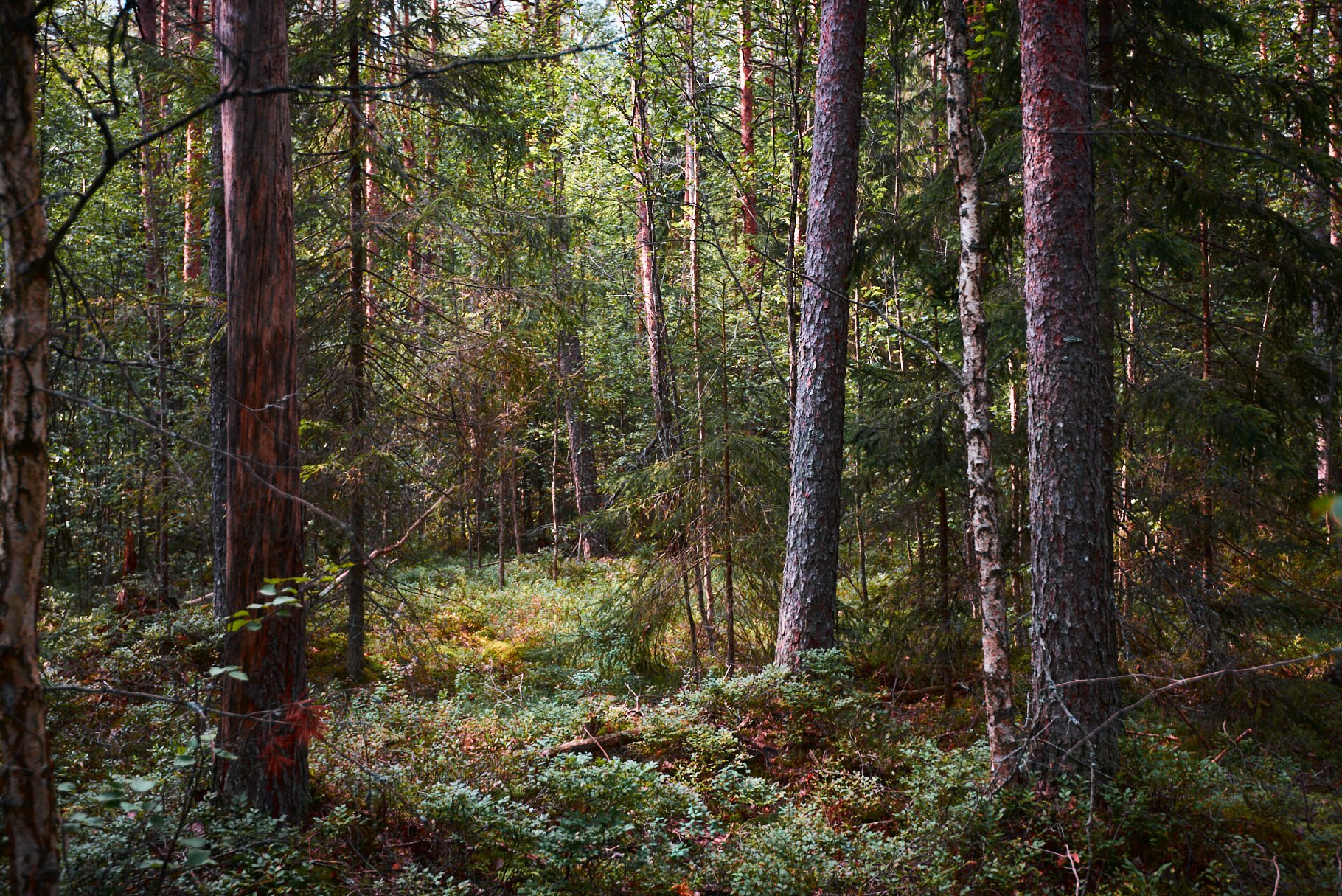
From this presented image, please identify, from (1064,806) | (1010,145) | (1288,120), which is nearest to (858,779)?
(1064,806)

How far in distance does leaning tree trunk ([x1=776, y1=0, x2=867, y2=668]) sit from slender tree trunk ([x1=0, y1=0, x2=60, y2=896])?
5857 mm

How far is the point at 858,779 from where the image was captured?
538 centimetres

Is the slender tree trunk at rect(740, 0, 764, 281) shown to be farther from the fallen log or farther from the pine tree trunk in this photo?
the pine tree trunk

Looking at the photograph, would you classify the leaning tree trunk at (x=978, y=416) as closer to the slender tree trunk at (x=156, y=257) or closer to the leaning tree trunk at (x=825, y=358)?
the leaning tree trunk at (x=825, y=358)

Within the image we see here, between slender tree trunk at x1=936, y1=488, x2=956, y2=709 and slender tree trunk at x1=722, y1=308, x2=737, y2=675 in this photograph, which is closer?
slender tree trunk at x1=936, y1=488, x2=956, y2=709

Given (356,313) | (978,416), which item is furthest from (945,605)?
(356,313)

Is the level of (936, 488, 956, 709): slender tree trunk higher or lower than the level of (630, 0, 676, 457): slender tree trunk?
lower

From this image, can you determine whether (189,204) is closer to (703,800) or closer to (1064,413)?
(703,800)

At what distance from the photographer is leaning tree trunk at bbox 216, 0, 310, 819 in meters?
4.70

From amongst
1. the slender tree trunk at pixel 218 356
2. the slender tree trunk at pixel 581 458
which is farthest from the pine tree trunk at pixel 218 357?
the slender tree trunk at pixel 581 458

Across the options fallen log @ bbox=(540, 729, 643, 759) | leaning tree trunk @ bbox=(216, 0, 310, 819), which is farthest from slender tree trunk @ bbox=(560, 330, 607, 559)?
leaning tree trunk @ bbox=(216, 0, 310, 819)

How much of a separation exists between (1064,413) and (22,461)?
508cm

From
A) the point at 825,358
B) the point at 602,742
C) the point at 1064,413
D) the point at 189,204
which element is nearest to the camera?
the point at 1064,413

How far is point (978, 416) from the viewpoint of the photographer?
4766 mm
